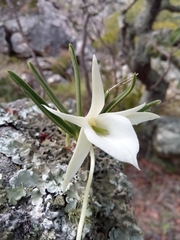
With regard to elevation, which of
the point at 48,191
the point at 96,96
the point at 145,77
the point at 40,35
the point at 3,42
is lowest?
the point at 145,77

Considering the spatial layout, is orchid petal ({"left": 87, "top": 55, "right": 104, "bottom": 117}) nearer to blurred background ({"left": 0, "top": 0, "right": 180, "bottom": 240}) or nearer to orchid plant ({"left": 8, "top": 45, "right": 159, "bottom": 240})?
orchid plant ({"left": 8, "top": 45, "right": 159, "bottom": 240})

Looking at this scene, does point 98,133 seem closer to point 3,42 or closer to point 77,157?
point 77,157

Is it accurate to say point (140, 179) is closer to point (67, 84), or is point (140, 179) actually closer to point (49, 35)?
point (67, 84)

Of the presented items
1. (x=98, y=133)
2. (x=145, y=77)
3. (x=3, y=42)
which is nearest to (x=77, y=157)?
(x=98, y=133)

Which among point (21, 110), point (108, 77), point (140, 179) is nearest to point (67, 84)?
point (108, 77)

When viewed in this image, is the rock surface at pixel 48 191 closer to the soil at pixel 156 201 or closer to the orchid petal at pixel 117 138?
the orchid petal at pixel 117 138
